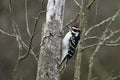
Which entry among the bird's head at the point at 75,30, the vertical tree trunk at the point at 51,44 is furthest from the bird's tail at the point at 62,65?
the bird's head at the point at 75,30

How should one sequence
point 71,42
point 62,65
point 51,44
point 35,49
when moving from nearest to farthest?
1. point 51,44
2. point 62,65
3. point 71,42
4. point 35,49

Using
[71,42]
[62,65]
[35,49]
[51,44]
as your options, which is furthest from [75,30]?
[35,49]

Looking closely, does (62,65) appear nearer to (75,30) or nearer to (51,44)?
(51,44)

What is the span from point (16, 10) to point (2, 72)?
68.0 inches

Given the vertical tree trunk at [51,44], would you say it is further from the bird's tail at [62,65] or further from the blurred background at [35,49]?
the blurred background at [35,49]

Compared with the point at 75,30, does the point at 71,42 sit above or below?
below

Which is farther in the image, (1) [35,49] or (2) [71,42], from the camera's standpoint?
(1) [35,49]

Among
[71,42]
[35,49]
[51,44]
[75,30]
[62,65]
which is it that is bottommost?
[62,65]

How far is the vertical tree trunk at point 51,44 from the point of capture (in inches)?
239

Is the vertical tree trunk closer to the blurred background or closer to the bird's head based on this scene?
the bird's head

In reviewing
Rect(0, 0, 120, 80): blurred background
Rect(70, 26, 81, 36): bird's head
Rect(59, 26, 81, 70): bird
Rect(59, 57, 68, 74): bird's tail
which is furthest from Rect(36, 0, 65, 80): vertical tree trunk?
Rect(0, 0, 120, 80): blurred background

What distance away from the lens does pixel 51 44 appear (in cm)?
611

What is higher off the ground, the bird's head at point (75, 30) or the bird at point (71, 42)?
the bird's head at point (75, 30)

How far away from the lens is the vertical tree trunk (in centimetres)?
608
